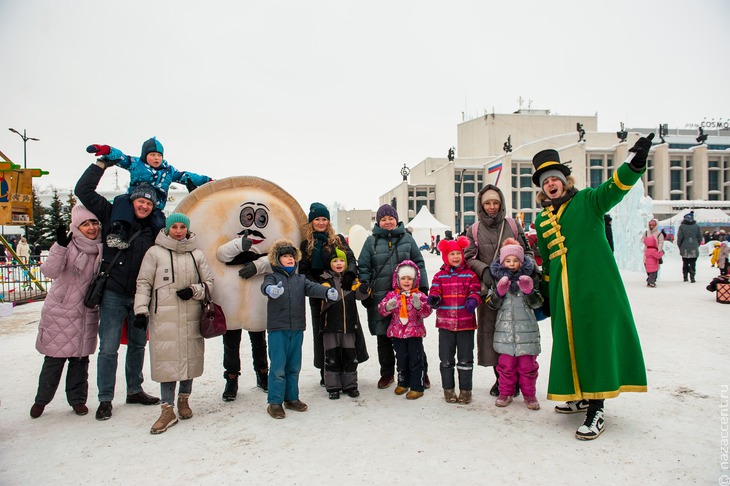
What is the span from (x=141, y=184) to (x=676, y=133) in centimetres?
7848

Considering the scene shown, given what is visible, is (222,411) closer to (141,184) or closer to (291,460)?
(291,460)

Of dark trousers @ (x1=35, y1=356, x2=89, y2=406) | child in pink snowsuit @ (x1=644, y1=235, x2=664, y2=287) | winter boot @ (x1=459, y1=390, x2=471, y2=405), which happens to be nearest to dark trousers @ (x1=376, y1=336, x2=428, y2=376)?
winter boot @ (x1=459, y1=390, x2=471, y2=405)

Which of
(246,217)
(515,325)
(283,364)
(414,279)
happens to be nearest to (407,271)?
(414,279)

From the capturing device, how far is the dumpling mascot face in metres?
4.56

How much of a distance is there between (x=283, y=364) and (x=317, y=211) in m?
1.58

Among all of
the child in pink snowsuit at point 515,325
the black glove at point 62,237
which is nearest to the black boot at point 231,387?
the black glove at point 62,237

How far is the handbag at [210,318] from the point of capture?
13.4ft

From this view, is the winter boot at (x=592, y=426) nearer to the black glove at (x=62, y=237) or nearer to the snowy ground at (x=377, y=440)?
the snowy ground at (x=377, y=440)

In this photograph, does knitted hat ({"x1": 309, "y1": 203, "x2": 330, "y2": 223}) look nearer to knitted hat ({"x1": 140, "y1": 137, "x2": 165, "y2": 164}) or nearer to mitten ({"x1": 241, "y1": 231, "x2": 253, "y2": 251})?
mitten ({"x1": 241, "y1": 231, "x2": 253, "y2": 251})

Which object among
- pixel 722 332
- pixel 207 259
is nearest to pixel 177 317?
pixel 207 259

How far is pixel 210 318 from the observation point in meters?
4.09

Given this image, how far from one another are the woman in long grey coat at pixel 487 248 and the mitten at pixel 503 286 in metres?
0.22

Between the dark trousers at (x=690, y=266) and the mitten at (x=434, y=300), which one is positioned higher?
the mitten at (x=434, y=300)

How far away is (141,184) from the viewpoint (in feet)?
14.7
